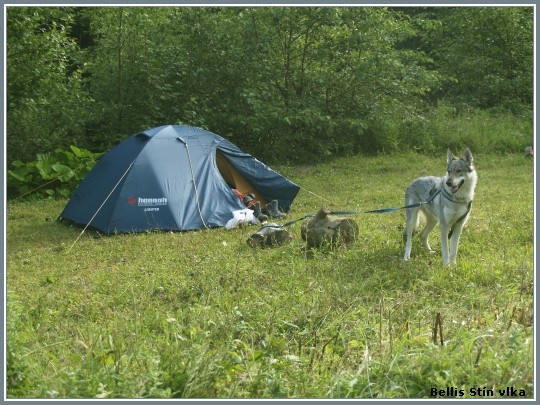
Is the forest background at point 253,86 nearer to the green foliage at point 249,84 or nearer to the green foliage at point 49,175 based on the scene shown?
the green foliage at point 249,84

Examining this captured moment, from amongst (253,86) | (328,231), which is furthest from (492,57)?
(328,231)

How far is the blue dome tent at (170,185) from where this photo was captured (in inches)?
392

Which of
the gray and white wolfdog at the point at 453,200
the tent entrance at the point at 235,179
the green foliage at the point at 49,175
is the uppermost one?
the gray and white wolfdog at the point at 453,200

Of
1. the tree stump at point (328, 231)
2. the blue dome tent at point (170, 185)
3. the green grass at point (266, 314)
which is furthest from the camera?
the blue dome tent at point (170, 185)

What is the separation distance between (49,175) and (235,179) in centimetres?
391

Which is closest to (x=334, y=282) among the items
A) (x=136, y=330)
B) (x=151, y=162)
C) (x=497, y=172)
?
(x=136, y=330)

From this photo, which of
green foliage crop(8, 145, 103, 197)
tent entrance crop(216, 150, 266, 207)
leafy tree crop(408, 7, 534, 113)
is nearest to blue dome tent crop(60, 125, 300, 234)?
tent entrance crop(216, 150, 266, 207)

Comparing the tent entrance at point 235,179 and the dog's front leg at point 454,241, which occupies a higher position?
the dog's front leg at point 454,241

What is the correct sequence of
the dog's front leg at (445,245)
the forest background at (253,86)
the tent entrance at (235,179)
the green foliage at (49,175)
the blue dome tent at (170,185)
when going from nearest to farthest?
the dog's front leg at (445,245) → the blue dome tent at (170,185) → the tent entrance at (235,179) → the green foliage at (49,175) → the forest background at (253,86)

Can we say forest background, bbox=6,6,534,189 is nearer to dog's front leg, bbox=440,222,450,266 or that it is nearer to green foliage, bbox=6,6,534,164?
green foliage, bbox=6,6,534,164

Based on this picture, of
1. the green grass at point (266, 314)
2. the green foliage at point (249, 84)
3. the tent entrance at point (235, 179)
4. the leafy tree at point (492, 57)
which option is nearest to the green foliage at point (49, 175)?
the green foliage at point (249, 84)

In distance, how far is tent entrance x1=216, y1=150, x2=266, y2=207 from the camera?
1139 cm

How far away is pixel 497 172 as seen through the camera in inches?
564

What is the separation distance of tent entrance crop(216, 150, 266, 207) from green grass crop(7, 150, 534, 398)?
168 cm
